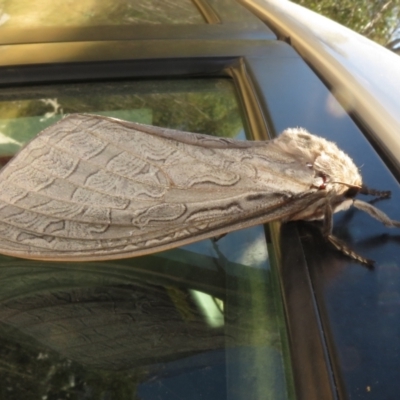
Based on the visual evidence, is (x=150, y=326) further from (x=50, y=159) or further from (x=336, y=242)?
A: (x=50, y=159)

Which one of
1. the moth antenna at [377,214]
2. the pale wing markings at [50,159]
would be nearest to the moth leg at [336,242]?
the moth antenna at [377,214]

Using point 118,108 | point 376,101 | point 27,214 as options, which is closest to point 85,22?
point 118,108

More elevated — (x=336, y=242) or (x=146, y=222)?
(x=336, y=242)

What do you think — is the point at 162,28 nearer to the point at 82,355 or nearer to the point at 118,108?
the point at 118,108

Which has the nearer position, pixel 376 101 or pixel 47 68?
pixel 376 101

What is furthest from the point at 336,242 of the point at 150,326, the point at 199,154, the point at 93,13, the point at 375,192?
the point at 93,13
